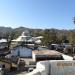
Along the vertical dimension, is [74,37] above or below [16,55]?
above

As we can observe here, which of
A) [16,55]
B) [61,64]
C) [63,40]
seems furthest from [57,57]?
[63,40]

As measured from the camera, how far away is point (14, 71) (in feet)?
124

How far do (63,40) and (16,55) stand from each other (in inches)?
1547

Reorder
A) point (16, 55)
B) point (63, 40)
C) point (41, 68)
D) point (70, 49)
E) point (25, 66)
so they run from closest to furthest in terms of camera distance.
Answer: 1. point (41, 68)
2. point (25, 66)
3. point (16, 55)
4. point (70, 49)
5. point (63, 40)

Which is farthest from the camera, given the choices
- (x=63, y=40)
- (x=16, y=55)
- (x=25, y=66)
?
(x=63, y=40)

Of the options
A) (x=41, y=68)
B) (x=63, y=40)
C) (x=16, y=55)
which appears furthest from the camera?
(x=63, y=40)

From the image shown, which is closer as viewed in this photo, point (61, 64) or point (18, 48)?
→ point (61, 64)

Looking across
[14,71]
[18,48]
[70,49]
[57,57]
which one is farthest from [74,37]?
[14,71]

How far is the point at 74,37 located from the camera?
60.2m

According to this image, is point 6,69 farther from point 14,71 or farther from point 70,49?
point 70,49

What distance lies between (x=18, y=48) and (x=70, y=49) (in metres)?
15.3

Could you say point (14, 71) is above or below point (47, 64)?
below

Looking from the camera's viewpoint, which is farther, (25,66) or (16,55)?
(16,55)

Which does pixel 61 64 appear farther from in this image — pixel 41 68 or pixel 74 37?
pixel 74 37
